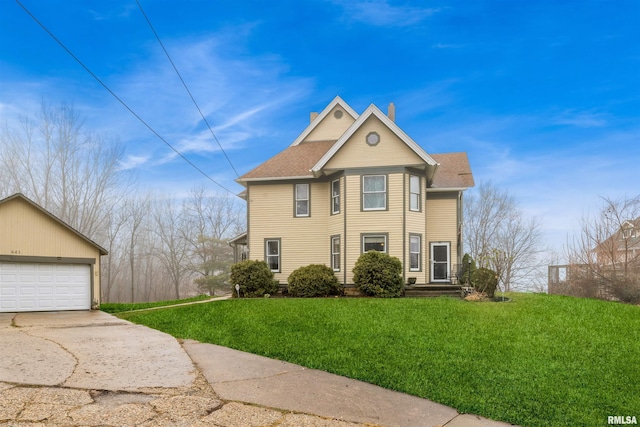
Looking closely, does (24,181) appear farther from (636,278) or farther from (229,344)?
(636,278)

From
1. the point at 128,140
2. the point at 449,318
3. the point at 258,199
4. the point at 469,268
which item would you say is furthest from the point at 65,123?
the point at 449,318

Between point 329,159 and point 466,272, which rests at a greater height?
point 329,159

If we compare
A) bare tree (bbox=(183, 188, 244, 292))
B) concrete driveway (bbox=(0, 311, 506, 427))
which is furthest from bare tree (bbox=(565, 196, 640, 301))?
bare tree (bbox=(183, 188, 244, 292))

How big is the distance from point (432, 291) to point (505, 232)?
19.4 meters

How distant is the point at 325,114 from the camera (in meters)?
23.6

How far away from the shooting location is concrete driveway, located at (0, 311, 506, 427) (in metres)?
4.75

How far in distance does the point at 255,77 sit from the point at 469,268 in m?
11.8

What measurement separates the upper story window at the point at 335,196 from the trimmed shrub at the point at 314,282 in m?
2.76

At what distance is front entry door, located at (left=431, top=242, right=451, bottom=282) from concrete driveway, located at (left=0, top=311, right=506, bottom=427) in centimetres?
1447

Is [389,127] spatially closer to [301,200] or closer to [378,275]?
[301,200]

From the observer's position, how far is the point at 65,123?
3716 cm

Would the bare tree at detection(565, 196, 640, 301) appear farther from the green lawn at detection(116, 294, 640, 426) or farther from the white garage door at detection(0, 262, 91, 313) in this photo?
the white garage door at detection(0, 262, 91, 313)

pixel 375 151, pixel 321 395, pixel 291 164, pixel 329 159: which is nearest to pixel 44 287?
pixel 291 164

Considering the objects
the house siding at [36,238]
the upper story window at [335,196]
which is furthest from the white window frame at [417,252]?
the house siding at [36,238]
